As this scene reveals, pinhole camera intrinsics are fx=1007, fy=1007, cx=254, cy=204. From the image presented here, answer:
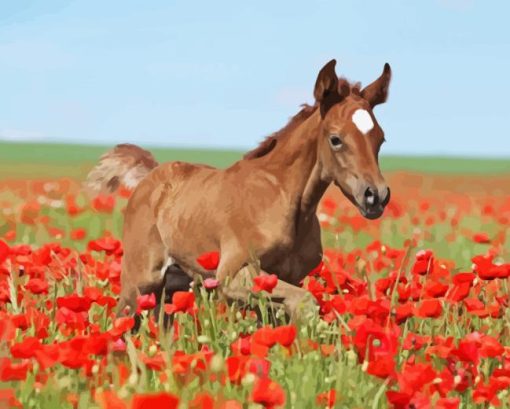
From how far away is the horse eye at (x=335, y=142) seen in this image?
5.51 m

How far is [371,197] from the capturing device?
529 cm

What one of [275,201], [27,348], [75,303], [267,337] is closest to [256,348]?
[267,337]

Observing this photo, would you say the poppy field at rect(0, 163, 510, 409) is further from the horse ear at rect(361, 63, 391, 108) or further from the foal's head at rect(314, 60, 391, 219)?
the horse ear at rect(361, 63, 391, 108)

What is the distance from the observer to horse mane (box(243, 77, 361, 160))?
5869mm

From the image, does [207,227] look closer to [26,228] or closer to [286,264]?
[286,264]

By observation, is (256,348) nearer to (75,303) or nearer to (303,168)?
(75,303)

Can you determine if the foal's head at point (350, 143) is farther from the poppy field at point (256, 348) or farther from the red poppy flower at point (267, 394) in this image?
the red poppy flower at point (267, 394)

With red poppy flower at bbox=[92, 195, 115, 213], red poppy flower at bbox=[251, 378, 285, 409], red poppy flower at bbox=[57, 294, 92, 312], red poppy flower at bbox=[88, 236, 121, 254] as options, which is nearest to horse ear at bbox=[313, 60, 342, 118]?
red poppy flower at bbox=[57, 294, 92, 312]

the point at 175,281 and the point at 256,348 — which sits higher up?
the point at 256,348

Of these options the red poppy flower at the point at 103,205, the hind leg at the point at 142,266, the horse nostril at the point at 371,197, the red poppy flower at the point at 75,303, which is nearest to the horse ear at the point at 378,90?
the horse nostril at the point at 371,197

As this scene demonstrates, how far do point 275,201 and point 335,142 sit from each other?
589mm

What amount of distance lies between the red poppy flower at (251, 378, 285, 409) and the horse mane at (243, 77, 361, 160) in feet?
9.30

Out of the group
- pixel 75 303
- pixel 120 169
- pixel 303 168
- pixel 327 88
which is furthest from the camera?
pixel 120 169

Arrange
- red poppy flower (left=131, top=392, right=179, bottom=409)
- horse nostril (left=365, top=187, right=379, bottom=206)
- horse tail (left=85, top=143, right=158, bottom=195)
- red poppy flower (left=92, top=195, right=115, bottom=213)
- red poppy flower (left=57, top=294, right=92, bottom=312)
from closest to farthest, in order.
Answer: red poppy flower (left=131, top=392, right=179, bottom=409)
red poppy flower (left=57, top=294, right=92, bottom=312)
horse nostril (left=365, top=187, right=379, bottom=206)
horse tail (left=85, top=143, right=158, bottom=195)
red poppy flower (left=92, top=195, right=115, bottom=213)
